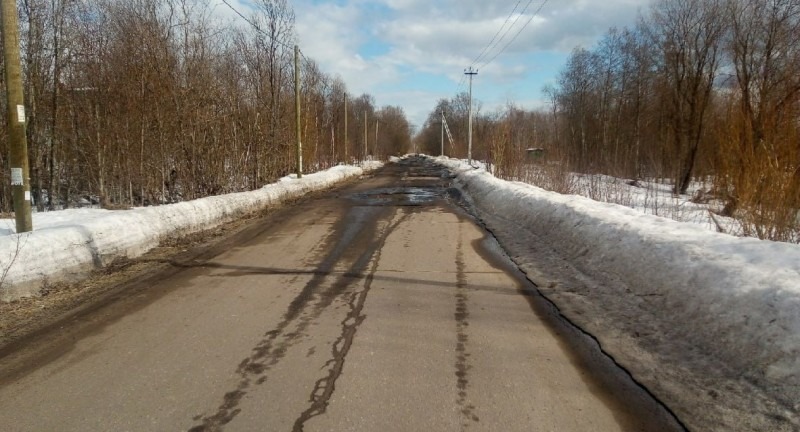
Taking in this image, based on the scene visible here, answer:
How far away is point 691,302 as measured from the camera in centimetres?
463

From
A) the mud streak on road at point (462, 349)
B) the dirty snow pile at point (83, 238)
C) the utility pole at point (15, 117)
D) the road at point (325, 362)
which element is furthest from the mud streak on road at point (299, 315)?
the utility pole at point (15, 117)

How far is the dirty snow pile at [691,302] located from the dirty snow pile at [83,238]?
6.27m

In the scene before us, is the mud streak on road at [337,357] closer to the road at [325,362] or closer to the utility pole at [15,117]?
the road at [325,362]

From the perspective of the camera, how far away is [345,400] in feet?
11.0

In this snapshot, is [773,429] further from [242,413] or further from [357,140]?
[357,140]

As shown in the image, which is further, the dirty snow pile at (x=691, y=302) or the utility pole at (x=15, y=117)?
the utility pole at (x=15, y=117)

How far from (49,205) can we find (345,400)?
20.7m

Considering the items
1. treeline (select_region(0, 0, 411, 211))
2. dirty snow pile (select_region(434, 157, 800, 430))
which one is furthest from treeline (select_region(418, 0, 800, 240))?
treeline (select_region(0, 0, 411, 211))

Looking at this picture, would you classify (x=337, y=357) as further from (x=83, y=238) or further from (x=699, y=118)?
(x=699, y=118)

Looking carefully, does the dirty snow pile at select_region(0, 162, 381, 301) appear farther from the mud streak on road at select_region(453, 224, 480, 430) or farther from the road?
the mud streak on road at select_region(453, 224, 480, 430)

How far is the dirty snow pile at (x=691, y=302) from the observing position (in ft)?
11.4

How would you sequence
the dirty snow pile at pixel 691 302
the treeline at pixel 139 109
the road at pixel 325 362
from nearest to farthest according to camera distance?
the road at pixel 325 362 → the dirty snow pile at pixel 691 302 → the treeline at pixel 139 109

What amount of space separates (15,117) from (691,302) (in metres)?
8.58

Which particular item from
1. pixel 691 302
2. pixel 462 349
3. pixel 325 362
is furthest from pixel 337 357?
pixel 691 302
